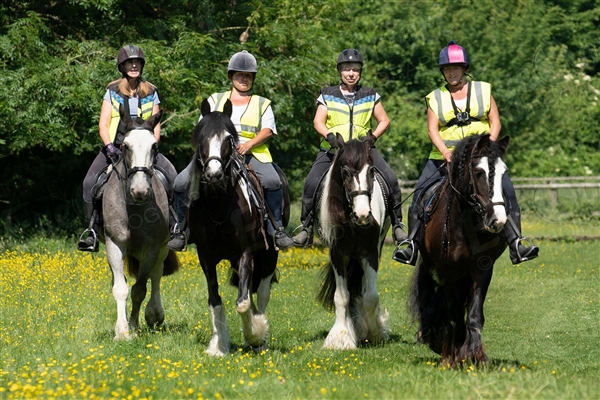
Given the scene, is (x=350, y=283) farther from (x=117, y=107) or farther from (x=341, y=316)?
(x=117, y=107)

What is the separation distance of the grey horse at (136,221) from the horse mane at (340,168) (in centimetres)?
199

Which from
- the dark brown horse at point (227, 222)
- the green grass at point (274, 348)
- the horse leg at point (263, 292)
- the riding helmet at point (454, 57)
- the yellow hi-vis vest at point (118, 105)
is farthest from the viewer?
the yellow hi-vis vest at point (118, 105)

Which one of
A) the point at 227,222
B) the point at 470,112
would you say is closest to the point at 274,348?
the point at 227,222

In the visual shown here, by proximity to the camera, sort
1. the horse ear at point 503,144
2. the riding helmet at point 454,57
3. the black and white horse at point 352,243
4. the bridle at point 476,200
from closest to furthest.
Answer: the bridle at point 476,200 → the horse ear at point 503,144 → the black and white horse at point 352,243 → the riding helmet at point 454,57

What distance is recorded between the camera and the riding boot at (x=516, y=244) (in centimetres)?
872

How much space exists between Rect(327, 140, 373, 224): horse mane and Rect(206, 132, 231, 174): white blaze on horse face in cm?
136

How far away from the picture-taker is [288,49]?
22.1 metres

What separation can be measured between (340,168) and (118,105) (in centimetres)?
303

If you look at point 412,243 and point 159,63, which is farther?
point 159,63

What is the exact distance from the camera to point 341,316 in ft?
33.9

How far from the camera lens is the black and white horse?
30.9 ft

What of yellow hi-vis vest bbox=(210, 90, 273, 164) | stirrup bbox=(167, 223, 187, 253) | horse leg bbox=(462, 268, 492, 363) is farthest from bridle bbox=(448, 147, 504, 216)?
stirrup bbox=(167, 223, 187, 253)

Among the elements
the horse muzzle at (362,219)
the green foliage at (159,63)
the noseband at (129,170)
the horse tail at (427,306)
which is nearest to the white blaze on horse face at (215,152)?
the noseband at (129,170)

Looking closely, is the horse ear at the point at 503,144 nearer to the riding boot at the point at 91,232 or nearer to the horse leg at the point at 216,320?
the horse leg at the point at 216,320
